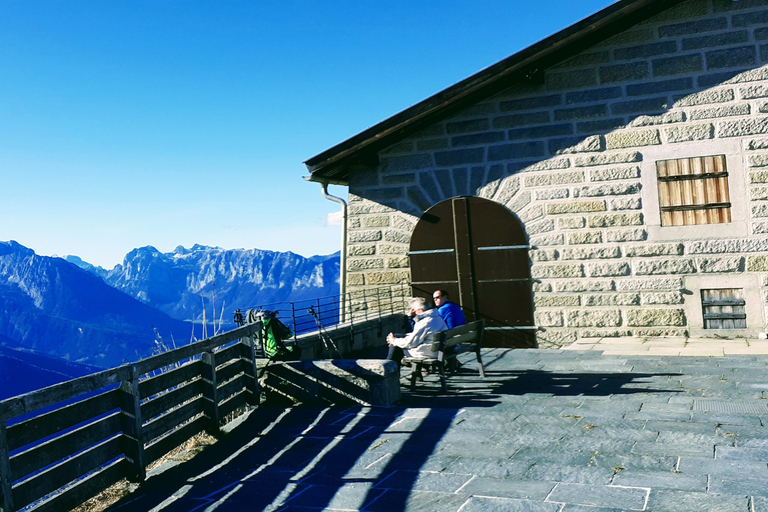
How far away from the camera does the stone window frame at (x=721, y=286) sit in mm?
9727

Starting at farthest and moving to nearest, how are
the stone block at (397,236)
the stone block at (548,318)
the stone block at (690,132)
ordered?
the stone block at (397,236) < the stone block at (548,318) < the stone block at (690,132)

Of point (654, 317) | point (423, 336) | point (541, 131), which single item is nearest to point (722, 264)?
point (654, 317)

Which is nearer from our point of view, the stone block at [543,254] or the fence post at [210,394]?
the fence post at [210,394]

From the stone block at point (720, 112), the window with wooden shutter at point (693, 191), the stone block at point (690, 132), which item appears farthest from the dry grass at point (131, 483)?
the stone block at point (720, 112)

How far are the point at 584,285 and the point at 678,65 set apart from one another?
3558 mm

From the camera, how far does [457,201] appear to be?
11.3m

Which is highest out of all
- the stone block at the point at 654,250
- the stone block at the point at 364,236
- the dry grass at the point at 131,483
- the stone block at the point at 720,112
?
the stone block at the point at 720,112

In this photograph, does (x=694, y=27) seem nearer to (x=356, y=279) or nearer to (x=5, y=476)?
(x=356, y=279)

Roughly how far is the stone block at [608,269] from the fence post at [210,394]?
20.9ft

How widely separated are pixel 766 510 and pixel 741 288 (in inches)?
266

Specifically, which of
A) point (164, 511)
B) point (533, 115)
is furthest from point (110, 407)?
point (533, 115)

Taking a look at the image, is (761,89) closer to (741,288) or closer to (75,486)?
(741,288)

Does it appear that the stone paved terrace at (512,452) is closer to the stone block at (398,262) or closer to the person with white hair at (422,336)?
the person with white hair at (422,336)

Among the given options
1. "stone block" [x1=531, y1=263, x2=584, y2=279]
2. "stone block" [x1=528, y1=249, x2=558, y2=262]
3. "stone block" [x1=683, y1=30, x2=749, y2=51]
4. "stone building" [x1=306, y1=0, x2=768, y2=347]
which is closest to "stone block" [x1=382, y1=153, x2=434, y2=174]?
"stone building" [x1=306, y1=0, x2=768, y2=347]
